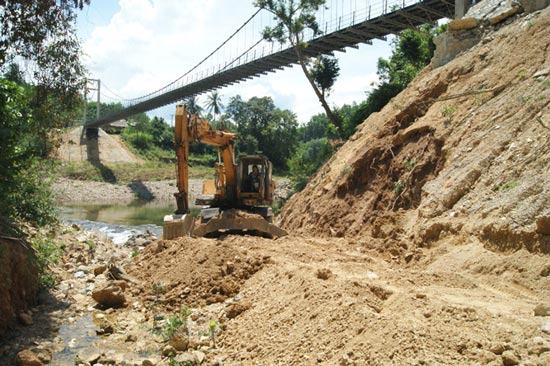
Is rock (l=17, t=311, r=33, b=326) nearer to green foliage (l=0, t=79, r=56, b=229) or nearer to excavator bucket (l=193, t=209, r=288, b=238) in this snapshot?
green foliage (l=0, t=79, r=56, b=229)

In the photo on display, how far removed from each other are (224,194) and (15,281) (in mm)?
6717

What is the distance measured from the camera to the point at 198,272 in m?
9.98

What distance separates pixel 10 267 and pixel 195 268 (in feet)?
9.50

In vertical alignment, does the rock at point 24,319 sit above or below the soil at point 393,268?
below

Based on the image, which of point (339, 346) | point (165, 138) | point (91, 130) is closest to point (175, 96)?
point (91, 130)

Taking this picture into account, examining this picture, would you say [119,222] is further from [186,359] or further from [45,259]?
[186,359]

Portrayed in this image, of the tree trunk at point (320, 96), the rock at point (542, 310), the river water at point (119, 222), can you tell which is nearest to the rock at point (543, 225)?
the rock at point (542, 310)

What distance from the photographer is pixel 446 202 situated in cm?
1052

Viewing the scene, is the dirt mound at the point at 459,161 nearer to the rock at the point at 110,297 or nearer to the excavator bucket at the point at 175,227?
the excavator bucket at the point at 175,227

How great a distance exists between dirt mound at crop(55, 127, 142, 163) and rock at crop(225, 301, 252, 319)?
52802 mm

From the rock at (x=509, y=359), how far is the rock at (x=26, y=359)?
5.40m

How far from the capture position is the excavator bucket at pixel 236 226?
13.2 metres

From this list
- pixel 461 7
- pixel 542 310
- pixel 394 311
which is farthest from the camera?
pixel 461 7

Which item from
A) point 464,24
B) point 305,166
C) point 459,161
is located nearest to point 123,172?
point 305,166
